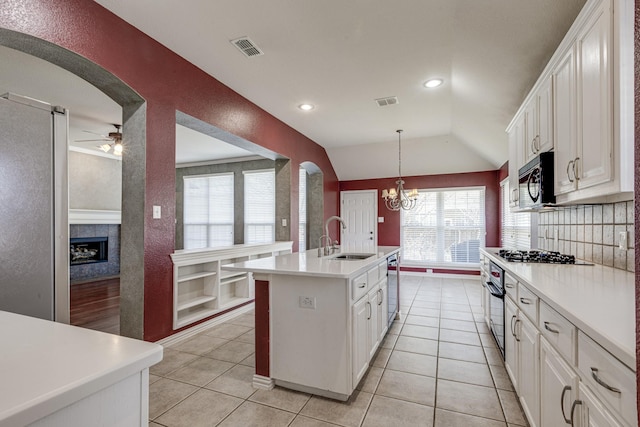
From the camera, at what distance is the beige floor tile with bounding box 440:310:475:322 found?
151 inches

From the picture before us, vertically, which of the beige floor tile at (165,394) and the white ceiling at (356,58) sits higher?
the white ceiling at (356,58)

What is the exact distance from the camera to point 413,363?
2.62m

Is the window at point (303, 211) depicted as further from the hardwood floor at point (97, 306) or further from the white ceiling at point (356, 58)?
the hardwood floor at point (97, 306)

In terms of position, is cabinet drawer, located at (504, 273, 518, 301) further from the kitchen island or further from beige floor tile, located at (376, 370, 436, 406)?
the kitchen island

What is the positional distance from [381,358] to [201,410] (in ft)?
4.91

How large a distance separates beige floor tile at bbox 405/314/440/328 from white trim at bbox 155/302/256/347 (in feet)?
6.35

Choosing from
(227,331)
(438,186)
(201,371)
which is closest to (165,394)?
(201,371)

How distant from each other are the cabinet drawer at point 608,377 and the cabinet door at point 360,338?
1.24 meters

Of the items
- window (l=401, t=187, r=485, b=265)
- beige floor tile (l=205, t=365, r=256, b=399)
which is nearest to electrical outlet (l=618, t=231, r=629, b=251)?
beige floor tile (l=205, t=365, r=256, b=399)

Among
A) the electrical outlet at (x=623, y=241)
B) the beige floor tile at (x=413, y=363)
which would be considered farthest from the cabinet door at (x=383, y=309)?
the electrical outlet at (x=623, y=241)

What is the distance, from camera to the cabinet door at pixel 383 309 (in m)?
2.81

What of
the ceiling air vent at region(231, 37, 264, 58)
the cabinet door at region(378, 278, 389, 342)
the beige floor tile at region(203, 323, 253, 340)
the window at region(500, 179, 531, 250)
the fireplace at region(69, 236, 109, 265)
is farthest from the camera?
the fireplace at region(69, 236, 109, 265)

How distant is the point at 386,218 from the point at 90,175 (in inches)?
256

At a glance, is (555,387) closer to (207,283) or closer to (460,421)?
(460,421)
